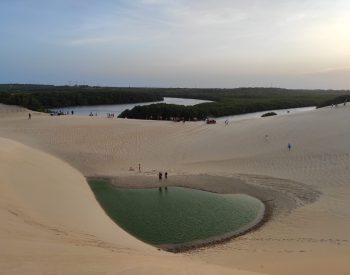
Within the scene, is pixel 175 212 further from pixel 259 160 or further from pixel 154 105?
pixel 154 105

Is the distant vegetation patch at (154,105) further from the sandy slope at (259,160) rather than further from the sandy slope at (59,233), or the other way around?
the sandy slope at (59,233)

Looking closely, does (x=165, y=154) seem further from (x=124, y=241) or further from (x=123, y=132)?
(x=124, y=241)

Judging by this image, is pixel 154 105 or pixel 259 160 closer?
pixel 259 160

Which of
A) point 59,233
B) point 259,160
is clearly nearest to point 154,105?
point 259,160

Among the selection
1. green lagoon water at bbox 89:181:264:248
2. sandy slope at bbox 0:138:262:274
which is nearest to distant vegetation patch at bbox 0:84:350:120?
green lagoon water at bbox 89:181:264:248

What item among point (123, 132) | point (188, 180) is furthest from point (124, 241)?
point (123, 132)

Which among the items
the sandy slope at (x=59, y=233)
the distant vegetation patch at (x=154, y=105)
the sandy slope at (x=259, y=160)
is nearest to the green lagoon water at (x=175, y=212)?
the sandy slope at (x=59, y=233)

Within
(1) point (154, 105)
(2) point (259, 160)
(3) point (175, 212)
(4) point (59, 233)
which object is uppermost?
(1) point (154, 105)
